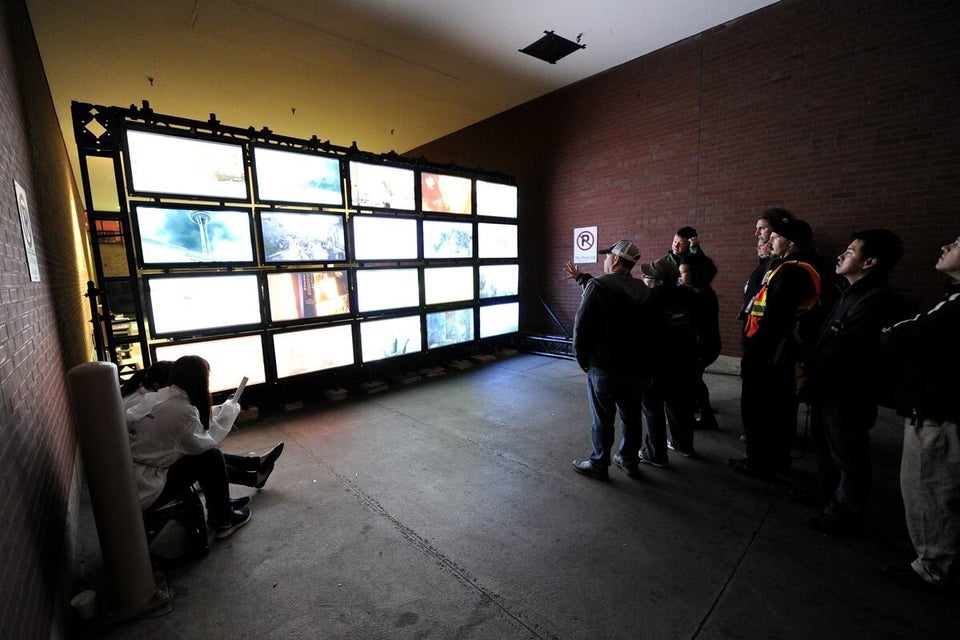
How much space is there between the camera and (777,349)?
2832mm

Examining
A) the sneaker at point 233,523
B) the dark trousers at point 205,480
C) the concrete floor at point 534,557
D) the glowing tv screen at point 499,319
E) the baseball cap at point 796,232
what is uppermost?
the baseball cap at point 796,232

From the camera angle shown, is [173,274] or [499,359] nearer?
[173,274]

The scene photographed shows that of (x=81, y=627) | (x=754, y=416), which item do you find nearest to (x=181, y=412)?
(x=81, y=627)

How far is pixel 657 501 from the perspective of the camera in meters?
2.87

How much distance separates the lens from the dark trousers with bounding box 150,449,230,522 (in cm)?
244

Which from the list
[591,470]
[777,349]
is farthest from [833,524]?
[591,470]

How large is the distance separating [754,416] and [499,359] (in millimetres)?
4658

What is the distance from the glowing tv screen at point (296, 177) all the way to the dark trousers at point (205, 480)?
3289 mm

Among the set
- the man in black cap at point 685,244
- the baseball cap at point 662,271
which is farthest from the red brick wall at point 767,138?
the baseball cap at point 662,271

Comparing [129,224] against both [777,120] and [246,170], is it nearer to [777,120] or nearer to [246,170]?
[246,170]

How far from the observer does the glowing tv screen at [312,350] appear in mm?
4984

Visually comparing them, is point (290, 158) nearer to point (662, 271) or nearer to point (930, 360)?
point (662, 271)

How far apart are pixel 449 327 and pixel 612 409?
4038mm

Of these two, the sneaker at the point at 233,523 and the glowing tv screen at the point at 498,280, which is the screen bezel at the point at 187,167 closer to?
the sneaker at the point at 233,523
